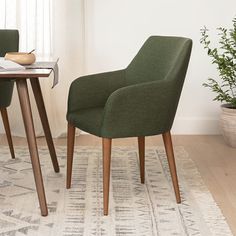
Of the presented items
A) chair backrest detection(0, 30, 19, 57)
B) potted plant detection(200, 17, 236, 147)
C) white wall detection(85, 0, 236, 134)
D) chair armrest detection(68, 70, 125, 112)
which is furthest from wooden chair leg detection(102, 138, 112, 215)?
white wall detection(85, 0, 236, 134)

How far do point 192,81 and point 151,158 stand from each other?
0.98 metres

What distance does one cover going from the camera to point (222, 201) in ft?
8.38

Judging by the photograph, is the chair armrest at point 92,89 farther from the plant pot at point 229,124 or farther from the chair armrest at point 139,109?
the plant pot at point 229,124

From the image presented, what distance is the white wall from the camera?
3.89 metres

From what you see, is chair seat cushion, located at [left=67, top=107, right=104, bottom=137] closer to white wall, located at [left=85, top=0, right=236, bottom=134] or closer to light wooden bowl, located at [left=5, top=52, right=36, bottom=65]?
light wooden bowl, located at [left=5, top=52, right=36, bottom=65]

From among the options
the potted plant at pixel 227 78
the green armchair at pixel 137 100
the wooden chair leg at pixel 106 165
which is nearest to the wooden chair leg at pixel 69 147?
the green armchair at pixel 137 100

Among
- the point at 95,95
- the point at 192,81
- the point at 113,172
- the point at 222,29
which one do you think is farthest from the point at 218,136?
the point at 95,95

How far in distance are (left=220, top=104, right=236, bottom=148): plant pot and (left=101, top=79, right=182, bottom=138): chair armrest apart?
1.27m

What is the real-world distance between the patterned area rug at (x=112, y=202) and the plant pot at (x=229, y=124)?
1.61 ft

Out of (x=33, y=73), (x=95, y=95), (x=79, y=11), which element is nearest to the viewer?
(x=33, y=73)

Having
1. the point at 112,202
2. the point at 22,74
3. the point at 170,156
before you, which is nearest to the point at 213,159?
the point at 170,156

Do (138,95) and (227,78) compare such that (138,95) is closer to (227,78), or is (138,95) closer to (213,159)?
(213,159)

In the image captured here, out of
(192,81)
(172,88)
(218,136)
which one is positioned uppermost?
(172,88)

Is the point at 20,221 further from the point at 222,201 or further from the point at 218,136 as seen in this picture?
the point at 218,136
